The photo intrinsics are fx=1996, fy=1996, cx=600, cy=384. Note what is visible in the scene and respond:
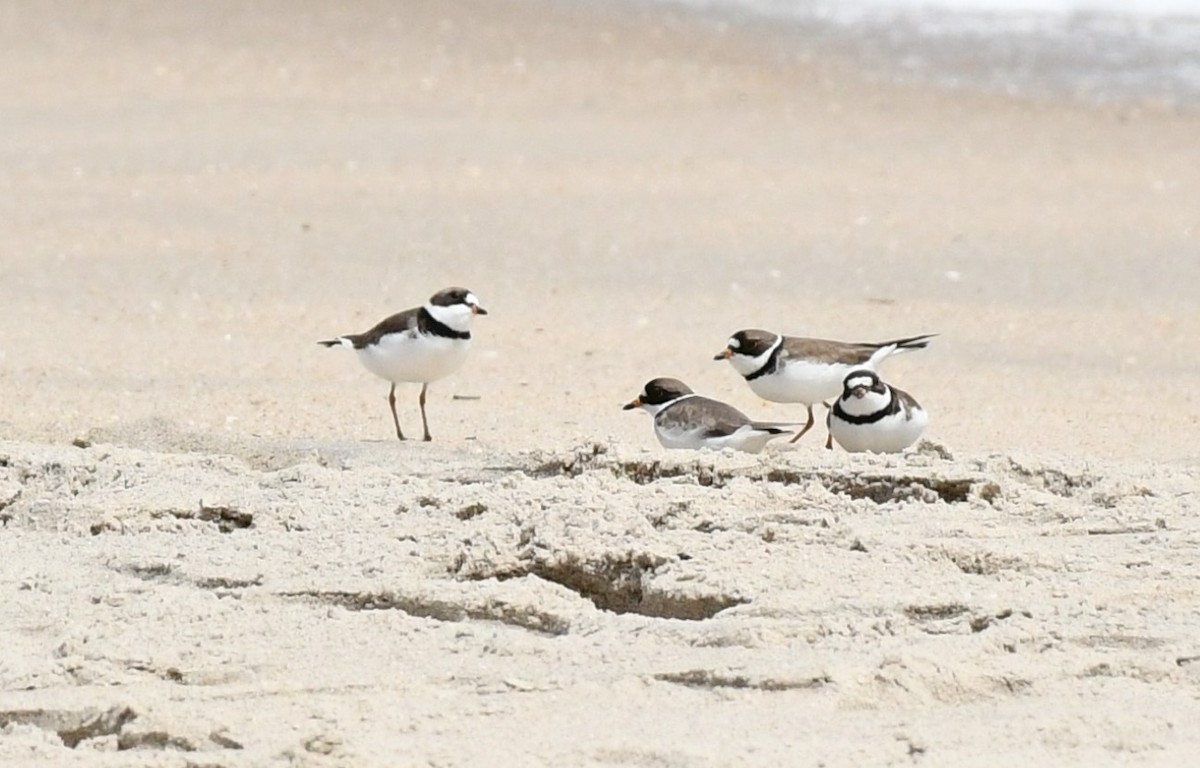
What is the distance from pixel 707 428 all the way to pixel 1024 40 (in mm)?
11194

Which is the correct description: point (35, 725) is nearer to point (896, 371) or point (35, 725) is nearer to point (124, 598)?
point (124, 598)

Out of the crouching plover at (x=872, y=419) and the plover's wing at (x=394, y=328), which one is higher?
the plover's wing at (x=394, y=328)

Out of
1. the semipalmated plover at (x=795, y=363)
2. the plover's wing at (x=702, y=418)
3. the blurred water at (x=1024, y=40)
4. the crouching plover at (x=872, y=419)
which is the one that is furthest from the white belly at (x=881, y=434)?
the blurred water at (x=1024, y=40)

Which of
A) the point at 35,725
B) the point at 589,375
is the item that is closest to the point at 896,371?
the point at 589,375

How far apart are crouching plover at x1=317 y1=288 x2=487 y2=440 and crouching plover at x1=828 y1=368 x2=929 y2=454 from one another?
4.63 feet

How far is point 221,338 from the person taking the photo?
8125mm

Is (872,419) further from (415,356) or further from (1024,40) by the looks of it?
(1024,40)

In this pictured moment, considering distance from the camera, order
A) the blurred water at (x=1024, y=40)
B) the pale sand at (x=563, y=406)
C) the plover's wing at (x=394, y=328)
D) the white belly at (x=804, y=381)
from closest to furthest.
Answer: the pale sand at (x=563, y=406) → the white belly at (x=804, y=381) → the plover's wing at (x=394, y=328) → the blurred water at (x=1024, y=40)

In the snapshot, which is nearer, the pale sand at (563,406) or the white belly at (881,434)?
the pale sand at (563,406)

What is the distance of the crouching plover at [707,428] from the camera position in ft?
18.9

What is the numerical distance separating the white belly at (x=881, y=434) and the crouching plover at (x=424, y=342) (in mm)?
1414

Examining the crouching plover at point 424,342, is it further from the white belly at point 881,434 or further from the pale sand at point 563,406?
the white belly at point 881,434

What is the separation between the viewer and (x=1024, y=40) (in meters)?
16.1

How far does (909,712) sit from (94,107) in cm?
989
